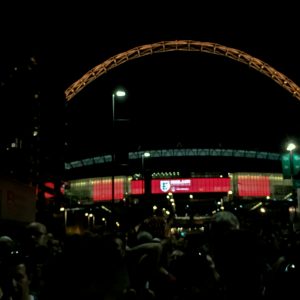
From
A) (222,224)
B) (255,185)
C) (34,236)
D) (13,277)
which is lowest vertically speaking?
(13,277)

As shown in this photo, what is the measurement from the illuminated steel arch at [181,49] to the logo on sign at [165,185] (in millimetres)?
22523

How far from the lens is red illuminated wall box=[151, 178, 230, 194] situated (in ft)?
210

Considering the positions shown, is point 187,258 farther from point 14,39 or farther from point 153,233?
point 14,39

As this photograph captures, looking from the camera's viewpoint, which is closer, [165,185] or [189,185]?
[165,185]

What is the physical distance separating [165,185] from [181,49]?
23.0 metres

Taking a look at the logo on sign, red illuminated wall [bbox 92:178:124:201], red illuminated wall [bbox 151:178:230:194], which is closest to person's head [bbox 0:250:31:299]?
red illuminated wall [bbox 151:178:230:194]

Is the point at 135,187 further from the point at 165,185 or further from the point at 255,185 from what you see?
the point at 255,185

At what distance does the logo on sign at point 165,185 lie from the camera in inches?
2515

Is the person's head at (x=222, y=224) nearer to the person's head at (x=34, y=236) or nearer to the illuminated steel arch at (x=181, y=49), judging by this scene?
the person's head at (x=34, y=236)

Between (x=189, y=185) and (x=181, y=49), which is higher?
(x=181, y=49)

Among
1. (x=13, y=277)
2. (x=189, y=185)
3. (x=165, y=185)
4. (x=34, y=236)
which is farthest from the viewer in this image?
(x=189, y=185)

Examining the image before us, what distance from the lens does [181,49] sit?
45.9 metres

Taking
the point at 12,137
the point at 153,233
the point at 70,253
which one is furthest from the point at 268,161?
the point at 70,253

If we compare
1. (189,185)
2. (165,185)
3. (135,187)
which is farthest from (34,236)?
(135,187)
